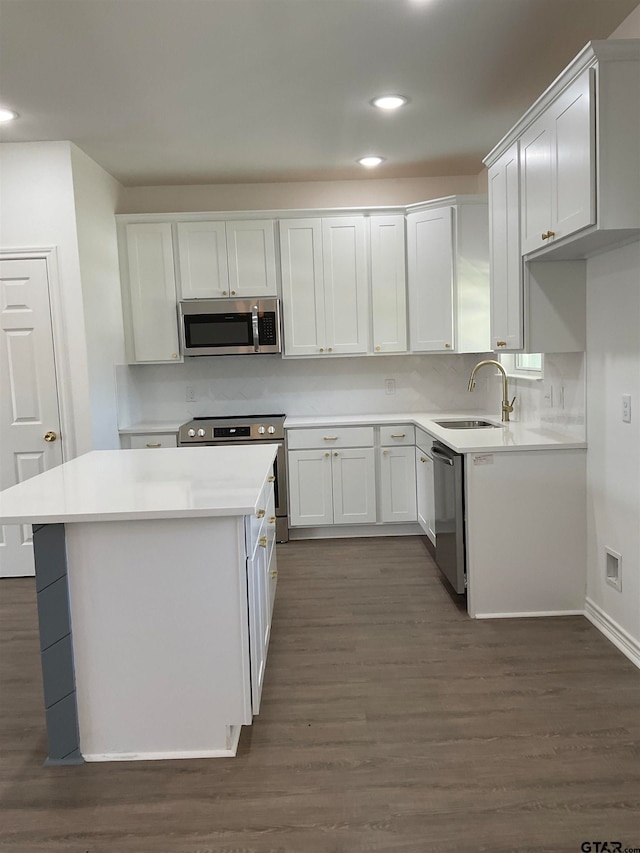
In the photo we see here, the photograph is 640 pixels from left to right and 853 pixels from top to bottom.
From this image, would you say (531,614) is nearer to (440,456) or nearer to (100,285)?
(440,456)

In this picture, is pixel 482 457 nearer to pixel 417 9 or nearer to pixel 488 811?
pixel 488 811

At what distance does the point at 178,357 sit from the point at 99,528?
284cm

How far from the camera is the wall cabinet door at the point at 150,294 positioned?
4.69 meters

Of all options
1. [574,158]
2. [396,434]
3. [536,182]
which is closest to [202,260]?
[396,434]

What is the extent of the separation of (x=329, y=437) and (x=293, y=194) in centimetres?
196

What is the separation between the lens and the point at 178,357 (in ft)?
15.6

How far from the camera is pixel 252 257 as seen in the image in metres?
4.69

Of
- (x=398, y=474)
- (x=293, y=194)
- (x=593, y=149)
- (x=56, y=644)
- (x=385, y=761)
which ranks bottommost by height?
(x=385, y=761)

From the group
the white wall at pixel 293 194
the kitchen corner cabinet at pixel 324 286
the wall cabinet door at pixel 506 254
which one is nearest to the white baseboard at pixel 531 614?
the wall cabinet door at pixel 506 254

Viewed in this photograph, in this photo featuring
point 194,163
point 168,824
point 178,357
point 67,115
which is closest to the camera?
point 168,824

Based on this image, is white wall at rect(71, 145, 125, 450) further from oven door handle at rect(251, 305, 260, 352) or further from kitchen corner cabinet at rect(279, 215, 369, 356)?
kitchen corner cabinet at rect(279, 215, 369, 356)

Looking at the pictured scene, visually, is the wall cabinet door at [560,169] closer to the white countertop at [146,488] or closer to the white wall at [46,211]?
the white countertop at [146,488]

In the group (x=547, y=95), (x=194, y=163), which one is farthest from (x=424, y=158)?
(x=547, y=95)

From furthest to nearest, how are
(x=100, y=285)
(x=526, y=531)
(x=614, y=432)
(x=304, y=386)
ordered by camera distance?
(x=304, y=386) < (x=100, y=285) < (x=526, y=531) < (x=614, y=432)
